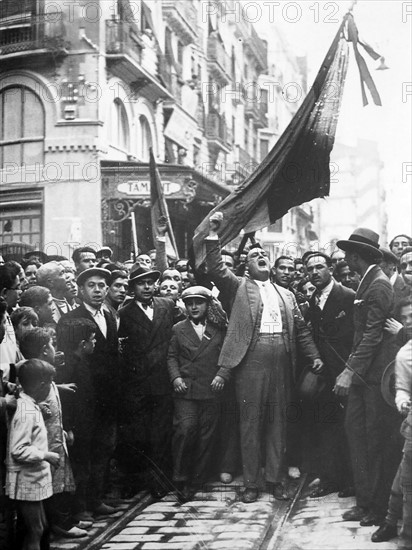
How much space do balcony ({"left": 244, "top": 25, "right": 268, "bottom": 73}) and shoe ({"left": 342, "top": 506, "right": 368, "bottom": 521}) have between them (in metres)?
5.14

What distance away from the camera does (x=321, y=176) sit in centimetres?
616

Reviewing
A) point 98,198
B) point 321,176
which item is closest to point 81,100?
point 98,198

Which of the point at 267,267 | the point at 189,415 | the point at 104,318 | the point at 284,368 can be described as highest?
the point at 267,267

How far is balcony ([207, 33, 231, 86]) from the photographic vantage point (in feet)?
29.1

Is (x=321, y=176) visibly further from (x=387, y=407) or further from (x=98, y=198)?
(x=98, y=198)

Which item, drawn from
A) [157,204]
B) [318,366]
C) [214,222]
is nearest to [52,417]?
[214,222]

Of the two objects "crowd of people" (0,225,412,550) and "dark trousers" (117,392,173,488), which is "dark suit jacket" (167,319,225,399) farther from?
"dark trousers" (117,392,173,488)

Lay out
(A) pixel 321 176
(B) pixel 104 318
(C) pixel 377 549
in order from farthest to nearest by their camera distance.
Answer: (A) pixel 321 176 < (B) pixel 104 318 < (C) pixel 377 549

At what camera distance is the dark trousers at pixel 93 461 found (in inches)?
205

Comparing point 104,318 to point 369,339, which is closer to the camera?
point 369,339

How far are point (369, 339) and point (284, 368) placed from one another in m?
0.90

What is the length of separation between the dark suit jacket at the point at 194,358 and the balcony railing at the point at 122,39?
3792 millimetres

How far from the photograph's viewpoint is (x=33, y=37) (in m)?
7.62

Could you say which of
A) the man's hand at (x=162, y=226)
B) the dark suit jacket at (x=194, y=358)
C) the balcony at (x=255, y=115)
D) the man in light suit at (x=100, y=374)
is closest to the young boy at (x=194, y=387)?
the dark suit jacket at (x=194, y=358)
